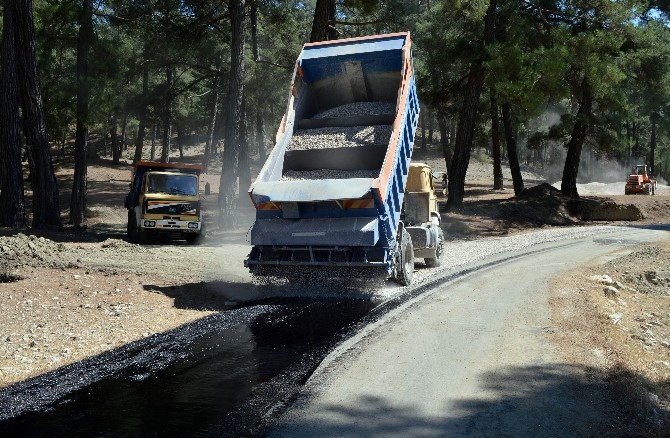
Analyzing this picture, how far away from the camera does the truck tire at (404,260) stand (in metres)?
11.1

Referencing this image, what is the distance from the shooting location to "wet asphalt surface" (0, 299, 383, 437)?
17.4ft

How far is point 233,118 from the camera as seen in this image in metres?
21.8

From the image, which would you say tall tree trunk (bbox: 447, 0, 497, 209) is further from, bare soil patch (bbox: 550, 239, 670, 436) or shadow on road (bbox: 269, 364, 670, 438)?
shadow on road (bbox: 269, 364, 670, 438)

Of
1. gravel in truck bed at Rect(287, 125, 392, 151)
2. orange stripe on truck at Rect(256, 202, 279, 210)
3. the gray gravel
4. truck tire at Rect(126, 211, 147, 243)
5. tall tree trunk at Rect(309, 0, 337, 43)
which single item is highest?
tall tree trunk at Rect(309, 0, 337, 43)

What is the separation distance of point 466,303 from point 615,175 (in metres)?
67.1

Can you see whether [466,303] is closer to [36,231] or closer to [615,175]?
[36,231]

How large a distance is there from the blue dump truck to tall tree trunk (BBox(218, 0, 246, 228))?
8959mm

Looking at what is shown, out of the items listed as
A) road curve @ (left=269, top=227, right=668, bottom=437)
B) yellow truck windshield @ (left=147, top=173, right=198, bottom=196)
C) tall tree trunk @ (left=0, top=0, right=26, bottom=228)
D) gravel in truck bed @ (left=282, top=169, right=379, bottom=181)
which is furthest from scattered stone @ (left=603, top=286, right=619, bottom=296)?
tall tree trunk @ (left=0, top=0, right=26, bottom=228)

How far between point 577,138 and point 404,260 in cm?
2281

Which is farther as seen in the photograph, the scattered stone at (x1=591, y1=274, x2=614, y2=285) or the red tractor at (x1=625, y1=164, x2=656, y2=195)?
the red tractor at (x1=625, y1=164, x2=656, y2=195)

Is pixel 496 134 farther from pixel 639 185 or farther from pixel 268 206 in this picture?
pixel 268 206

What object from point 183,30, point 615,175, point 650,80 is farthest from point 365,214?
point 615,175

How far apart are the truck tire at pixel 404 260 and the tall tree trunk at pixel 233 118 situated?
11018 millimetres

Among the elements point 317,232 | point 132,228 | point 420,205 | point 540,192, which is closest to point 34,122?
point 132,228
